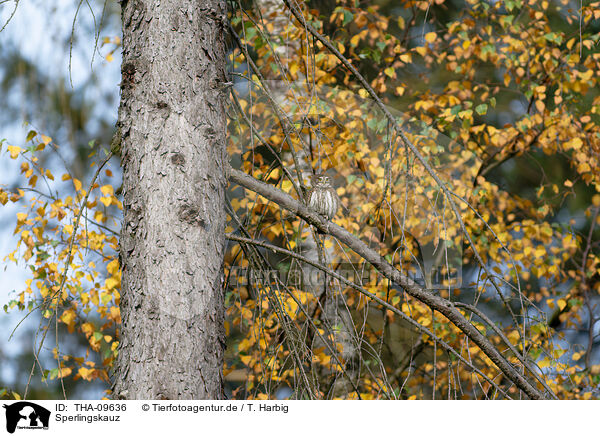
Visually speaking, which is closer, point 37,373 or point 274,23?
point 37,373

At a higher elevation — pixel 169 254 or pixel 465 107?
pixel 465 107

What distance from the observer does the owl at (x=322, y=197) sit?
1.17m

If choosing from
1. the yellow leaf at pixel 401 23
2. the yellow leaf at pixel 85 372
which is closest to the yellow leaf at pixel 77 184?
the yellow leaf at pixel 85 372

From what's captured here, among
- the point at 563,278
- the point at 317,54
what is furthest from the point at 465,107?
the point at 563,278

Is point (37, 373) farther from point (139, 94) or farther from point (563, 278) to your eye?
point (563, 278)

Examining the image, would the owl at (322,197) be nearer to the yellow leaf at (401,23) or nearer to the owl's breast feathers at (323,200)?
the owl's breast feathers at (323,200)

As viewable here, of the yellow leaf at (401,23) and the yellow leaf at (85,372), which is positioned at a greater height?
the yellow leaf at (401,23)

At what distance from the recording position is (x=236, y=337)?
7.92 feet

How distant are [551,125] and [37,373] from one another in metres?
2.88
